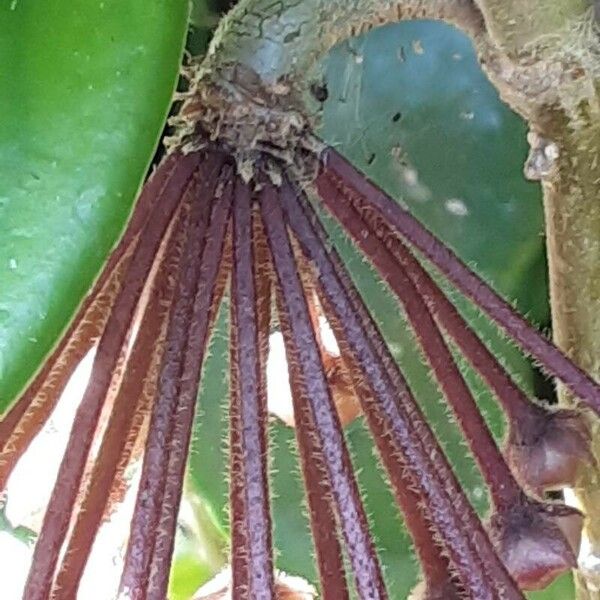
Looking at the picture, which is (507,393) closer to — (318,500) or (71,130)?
(318,500)

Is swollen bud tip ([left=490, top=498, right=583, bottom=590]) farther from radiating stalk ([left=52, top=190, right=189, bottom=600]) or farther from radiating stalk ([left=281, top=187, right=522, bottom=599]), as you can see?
radiating stalk ([left=52, top=190, right=189, bottom=600])

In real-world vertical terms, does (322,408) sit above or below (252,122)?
below

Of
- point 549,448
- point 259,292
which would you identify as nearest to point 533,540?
point 549,448

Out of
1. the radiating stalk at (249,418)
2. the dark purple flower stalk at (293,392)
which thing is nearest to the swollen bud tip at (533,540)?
the dark purple flower stalk at (293,392)

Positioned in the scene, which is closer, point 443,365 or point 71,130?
point 71,130

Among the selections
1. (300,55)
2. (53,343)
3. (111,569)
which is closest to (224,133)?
(300,55)

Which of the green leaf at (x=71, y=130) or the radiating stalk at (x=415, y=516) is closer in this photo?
the green leaf at (x=71, y=130)

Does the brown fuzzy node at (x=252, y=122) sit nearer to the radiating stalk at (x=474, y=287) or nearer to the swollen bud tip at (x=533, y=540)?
the radiating stalk at (x=474, y=287)

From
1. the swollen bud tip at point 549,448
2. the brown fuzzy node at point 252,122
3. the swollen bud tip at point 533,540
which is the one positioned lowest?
the swollen bud tip at point 533,540

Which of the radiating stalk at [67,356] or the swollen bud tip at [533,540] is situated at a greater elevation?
the radiating stalk at [67,356]
